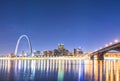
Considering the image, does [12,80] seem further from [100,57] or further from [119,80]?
[100,57]

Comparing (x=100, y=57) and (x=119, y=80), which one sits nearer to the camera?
(x=119, y=80)

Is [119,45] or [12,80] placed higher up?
[119,45]

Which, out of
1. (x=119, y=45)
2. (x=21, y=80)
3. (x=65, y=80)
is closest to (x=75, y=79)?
(x=65, y=80)

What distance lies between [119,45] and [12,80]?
4797 cm

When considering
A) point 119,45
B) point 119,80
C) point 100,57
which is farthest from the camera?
point 100,57

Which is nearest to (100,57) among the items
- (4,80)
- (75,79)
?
(75,79)

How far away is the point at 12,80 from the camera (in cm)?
6228

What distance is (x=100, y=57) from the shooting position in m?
141

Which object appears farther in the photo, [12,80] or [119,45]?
[119,45]

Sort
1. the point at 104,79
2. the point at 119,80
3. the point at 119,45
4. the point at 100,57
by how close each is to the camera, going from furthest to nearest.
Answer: the point at 100,57 → the point at 119,45 → the point at 104,79 → the point at 119,80

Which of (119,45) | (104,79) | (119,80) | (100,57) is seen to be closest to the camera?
(119,80)

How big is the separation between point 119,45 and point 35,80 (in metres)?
45.3

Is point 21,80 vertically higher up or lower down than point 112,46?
lower down

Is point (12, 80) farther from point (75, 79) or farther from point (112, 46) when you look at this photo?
point (112, 46)
